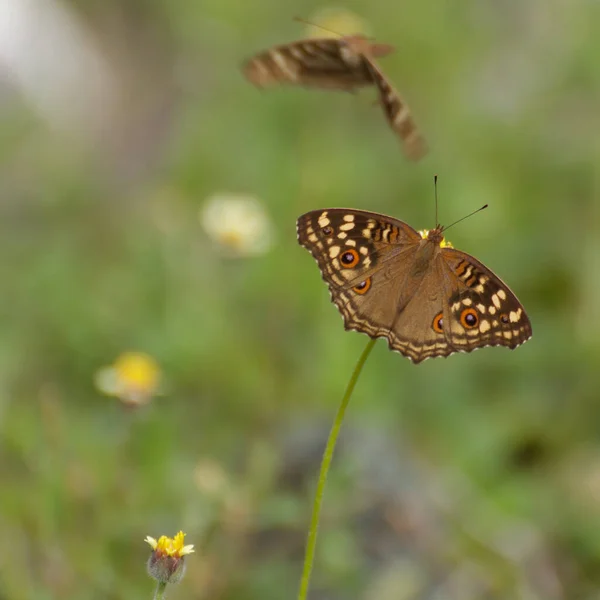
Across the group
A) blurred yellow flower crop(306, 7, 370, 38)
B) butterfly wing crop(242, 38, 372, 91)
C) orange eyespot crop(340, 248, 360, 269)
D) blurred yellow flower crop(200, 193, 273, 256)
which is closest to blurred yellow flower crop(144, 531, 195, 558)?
orange eyespot crop(340, 248, 360, 269)

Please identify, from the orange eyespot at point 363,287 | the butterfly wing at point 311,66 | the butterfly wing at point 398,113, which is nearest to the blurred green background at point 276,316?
the orange eyespot at point 363,287

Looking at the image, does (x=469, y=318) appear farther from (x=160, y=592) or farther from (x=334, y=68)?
(x=160, y=592)

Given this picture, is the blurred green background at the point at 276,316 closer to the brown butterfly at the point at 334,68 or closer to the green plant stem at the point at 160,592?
the green plant stem at the point at 160,592

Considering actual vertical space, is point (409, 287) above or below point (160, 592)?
above

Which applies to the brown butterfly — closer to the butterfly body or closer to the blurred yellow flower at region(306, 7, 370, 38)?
the butterfly body

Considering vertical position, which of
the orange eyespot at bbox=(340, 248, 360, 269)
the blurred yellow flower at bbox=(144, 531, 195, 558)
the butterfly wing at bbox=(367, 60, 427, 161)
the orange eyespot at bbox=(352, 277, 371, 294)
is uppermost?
the butterfly wing at bbox=(367, 60, 427, 161)

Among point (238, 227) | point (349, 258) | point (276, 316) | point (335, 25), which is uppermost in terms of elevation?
point (335, 25)

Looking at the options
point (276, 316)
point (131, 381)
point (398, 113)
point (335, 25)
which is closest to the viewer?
point (398, 113)

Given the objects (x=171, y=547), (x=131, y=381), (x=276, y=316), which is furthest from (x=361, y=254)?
(x=276, y=316)
